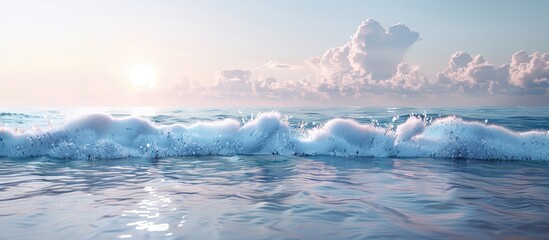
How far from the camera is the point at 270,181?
848 centimetres

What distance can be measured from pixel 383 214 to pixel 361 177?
3.41 m

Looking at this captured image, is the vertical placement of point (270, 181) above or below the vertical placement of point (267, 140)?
below

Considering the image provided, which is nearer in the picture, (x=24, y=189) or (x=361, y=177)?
(x=24, y=189)

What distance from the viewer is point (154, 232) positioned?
4836mm

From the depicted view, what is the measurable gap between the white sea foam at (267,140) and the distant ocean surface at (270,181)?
0.04 metres

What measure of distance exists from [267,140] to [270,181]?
5998 millimetres

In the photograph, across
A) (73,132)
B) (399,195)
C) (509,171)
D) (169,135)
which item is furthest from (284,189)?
(73,132)

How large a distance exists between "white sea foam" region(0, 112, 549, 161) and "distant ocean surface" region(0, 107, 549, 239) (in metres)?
0.04

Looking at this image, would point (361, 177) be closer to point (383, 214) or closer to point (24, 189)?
point (383, 214)

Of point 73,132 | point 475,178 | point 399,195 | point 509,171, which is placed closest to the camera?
point 399,195

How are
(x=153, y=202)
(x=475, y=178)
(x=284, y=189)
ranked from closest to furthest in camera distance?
(x=153, y=202) < (x=284, y=189) < (x=475, y=178)

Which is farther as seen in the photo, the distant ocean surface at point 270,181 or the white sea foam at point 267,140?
the white sea foam at point 267,140

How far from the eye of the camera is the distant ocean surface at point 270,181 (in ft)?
16.8

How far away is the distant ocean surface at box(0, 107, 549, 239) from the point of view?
5117 mm
